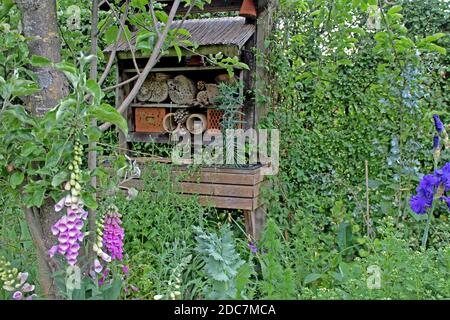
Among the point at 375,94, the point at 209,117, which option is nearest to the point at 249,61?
the point at 209,117

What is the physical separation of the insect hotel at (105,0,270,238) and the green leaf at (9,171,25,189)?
1455 mm

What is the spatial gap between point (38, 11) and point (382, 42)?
2.08 m

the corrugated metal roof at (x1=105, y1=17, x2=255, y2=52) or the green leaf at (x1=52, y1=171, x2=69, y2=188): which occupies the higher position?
the corrugated metal roof at (x1=105, y1=17, x2=255, y2=52)

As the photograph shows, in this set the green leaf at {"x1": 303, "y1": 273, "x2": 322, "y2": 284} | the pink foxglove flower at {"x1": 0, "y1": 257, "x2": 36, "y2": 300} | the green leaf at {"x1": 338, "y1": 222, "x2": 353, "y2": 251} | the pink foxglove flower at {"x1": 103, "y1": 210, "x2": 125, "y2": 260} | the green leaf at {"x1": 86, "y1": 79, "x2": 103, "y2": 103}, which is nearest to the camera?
the green leaf at {"x1": 86, "y1": 79, "x2": 103, "y2": 103}

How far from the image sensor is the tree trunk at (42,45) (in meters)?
1.42

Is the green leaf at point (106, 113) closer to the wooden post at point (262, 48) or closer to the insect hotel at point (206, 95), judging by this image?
the insect hotel at point (206, 95)

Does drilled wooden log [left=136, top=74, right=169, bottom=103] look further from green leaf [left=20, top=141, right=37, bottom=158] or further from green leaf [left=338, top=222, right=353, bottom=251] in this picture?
green leaf [left=20, top=141, right=37, bottom=158]

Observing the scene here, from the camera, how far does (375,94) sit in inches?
127

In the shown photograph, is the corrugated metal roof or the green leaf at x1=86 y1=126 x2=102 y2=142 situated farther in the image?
the corrugated metal roof

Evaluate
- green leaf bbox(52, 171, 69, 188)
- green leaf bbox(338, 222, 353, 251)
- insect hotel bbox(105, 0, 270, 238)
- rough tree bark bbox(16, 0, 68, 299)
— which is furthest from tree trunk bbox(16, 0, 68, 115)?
green leaf bbox(338, 222, 353, 251)

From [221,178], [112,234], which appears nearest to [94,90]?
[112,234]

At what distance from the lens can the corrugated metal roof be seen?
9.28ft

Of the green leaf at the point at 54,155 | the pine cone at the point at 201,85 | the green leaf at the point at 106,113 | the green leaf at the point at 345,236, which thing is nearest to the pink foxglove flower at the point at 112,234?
the green leaf at the point at 54,155

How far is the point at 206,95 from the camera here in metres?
3.14
